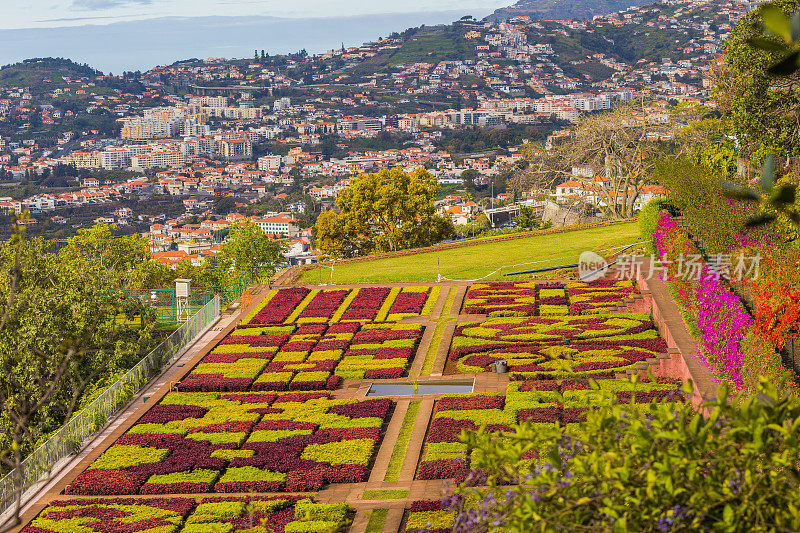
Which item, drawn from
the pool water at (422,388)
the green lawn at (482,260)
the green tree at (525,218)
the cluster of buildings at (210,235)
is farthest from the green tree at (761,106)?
the cluster of buildings at (210,235)

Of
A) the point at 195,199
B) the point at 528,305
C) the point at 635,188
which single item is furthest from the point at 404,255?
the point at 195,199

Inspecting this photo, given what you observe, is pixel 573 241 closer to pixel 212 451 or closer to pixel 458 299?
pixel 458 299

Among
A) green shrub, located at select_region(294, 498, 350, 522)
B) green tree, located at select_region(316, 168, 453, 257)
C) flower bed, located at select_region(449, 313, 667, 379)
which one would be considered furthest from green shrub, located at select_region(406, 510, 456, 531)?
green tree, located at select_region(316, 168, 453, 257)

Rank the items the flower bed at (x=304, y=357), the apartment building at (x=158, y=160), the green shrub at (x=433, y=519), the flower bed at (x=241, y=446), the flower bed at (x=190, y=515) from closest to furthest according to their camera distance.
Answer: the green shrub at (x=433, y=519)
the flower bed at (x=190, y=515)
the flower bed at (x=241, y=446)
the flower bed at (x=304, y=357)
the apartment building at (x=158, y=160)

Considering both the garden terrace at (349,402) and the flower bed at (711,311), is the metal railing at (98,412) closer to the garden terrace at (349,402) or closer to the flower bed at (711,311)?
the garden terrace at (349,402)

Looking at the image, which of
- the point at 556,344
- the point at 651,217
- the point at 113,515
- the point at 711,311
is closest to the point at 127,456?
the point at 113,515

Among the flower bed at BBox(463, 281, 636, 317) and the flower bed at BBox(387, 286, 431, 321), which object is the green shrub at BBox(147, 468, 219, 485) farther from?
the flower bed at BBox(463, 281, 636, 317)
